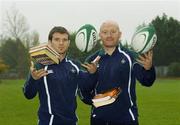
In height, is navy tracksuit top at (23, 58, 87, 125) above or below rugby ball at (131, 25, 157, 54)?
below

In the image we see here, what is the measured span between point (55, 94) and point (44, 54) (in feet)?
1.83

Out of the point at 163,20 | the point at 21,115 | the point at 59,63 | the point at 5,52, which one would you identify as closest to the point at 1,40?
the point at 5,52

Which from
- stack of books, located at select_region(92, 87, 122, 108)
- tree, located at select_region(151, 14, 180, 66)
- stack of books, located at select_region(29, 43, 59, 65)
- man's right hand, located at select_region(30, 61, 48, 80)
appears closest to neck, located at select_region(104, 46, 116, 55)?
stack of books, located at select_region(92, 87, 122, 108)

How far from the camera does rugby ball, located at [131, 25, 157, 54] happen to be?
6.51 meters

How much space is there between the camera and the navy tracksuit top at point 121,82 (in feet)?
21.2

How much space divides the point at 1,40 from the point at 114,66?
73928 mm

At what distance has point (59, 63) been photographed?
657 centimetres

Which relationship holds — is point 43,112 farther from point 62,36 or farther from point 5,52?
point 5,52

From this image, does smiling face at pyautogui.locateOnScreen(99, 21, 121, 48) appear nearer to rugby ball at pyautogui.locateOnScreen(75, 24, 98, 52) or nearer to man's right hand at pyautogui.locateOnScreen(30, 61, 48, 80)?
rugby ball at pyautogui.locateOnScreen(75, 24, 98, 52)

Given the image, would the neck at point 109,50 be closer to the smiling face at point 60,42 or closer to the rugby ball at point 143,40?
the rugby ball at point 143,40

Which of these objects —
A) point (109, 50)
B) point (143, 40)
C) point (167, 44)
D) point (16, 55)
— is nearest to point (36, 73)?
point (109, 50)

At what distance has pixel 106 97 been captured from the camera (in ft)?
21.2

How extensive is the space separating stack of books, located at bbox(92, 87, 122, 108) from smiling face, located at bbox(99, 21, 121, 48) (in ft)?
2.01

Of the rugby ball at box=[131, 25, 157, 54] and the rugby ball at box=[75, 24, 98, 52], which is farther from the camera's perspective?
the rugby ball at box=[75, 24, 98, 52]
